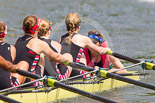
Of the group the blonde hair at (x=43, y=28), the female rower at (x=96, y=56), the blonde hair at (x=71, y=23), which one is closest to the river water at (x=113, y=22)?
the female rower at (x=96, y=56)

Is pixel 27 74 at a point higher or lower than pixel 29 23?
lower

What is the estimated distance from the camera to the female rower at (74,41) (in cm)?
771

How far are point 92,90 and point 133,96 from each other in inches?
32.6

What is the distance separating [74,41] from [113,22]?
403 inches

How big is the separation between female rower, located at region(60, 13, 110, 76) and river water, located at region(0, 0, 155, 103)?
0.92m

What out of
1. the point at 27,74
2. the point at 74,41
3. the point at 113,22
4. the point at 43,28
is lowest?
the point at 27,74

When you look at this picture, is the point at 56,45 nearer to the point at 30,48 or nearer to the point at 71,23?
the point at 71,23

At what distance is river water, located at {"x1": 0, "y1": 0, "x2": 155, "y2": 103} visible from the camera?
830cm

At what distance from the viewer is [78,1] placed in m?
22.8

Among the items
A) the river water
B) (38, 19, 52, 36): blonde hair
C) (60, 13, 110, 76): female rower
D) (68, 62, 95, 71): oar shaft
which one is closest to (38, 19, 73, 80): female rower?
(38, 19, 52, 36): blonde hair

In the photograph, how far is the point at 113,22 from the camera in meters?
17.8

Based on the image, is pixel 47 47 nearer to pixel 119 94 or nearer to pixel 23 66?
pixel 23 66

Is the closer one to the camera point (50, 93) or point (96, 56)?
point (50, 93)

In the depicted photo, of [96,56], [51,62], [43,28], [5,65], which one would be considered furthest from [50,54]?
[96,56]
